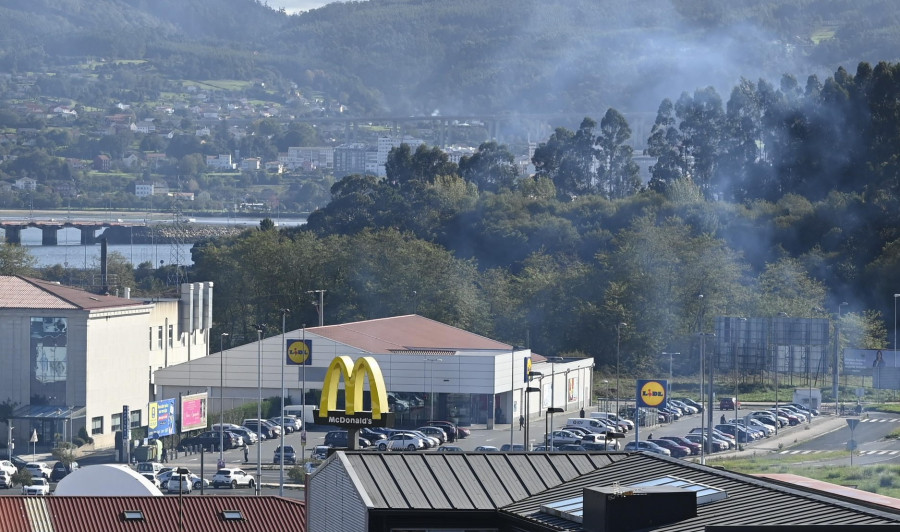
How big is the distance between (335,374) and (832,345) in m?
43.5

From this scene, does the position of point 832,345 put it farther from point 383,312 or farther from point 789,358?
point 383,312

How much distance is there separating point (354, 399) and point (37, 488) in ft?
63.7

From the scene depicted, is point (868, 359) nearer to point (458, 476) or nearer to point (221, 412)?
point (221, 412)

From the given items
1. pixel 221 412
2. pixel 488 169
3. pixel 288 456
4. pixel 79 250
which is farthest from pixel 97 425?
pixel 79 250

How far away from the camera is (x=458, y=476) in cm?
1587

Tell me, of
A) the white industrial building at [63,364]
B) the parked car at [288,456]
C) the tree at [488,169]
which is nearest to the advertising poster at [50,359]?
the white industrial building at [63,364]

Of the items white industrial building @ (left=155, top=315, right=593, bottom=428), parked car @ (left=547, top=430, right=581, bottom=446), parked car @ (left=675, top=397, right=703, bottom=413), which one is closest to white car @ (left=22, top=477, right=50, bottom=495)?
white industrial building @ (left=155, top=315, right=593, bottom=428)

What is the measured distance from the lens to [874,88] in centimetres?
8388

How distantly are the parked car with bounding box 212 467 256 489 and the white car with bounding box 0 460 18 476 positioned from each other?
4.90 m

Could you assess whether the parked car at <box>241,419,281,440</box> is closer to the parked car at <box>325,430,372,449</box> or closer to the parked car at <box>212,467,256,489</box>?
the parked car at <box>325,430,372,449</box>

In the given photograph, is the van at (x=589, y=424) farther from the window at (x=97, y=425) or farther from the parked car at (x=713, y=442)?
the window at (x=97, y=425)

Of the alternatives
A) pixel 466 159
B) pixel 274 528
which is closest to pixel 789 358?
pixel 274 528

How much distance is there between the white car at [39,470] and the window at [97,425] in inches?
255

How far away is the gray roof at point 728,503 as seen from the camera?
1340 cm
